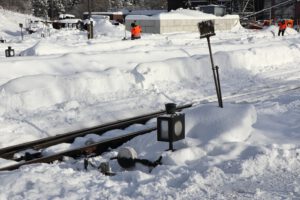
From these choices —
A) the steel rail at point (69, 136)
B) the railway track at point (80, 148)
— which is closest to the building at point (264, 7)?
the steel rail at point (69, 136)

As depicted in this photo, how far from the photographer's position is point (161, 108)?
12.4 metres

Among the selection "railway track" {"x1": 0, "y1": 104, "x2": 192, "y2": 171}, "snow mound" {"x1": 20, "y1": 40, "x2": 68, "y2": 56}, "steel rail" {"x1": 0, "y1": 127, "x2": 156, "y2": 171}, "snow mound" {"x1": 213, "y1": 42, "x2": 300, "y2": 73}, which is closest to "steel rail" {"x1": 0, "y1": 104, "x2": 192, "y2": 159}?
"railway track" {"x1": 0, "y1": 104, "x2": 192, "y2": 171}

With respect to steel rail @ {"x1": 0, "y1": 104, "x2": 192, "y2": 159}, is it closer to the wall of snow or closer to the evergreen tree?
the wall of snow

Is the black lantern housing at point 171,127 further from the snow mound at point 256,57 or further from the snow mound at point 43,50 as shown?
the snow mound at point 43,50

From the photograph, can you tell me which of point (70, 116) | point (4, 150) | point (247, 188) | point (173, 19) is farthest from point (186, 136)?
point (173, 19)

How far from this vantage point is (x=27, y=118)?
36.9 ft

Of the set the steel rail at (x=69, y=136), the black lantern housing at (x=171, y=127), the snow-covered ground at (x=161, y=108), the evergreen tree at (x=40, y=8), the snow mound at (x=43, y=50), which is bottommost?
the steel rail at (x=69, y=136)

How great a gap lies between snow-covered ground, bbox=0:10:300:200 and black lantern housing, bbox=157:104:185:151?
21 centimetres

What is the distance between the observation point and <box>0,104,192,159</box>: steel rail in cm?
868

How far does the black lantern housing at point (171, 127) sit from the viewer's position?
6805mm

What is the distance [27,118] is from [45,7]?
9797cm

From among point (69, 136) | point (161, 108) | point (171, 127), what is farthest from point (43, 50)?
point (171, 127)

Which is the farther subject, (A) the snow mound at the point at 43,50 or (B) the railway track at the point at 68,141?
(A) the snow mound at the point at 43,50

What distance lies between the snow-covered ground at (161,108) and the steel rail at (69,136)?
307mm
